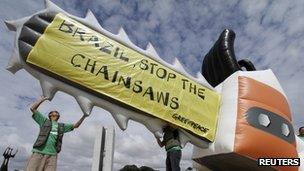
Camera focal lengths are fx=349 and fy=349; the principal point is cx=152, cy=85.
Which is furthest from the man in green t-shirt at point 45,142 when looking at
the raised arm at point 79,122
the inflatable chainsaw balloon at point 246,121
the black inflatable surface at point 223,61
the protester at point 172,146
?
the black inflatable surface at point 223,61

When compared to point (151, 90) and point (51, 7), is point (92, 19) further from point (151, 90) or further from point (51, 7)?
point (151, 90)

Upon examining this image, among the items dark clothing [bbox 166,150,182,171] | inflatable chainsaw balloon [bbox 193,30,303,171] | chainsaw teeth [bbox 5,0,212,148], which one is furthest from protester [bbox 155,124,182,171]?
inflatable chainsaw balloon [bbox 193,30,303,171]

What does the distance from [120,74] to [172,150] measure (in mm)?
1428

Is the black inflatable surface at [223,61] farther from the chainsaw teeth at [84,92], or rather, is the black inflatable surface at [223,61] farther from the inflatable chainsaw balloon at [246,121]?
the chainsaw teeth at [84,92]

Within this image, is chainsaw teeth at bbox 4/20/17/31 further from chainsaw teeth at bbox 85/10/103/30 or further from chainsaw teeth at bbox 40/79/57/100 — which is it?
chainsaw teeth at bbox 85/10/103/30

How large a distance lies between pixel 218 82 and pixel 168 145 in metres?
2.35

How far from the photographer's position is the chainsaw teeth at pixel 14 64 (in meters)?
5.22

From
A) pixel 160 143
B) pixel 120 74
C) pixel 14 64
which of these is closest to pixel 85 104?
pixel 120 74

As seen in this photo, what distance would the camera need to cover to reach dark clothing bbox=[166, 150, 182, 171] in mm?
5188

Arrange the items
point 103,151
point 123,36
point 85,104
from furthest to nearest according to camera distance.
Result: point 123,36 < point 85,104 < point 103,151

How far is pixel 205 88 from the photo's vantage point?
6.29 metres

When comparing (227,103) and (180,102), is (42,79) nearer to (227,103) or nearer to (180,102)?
(180,102)

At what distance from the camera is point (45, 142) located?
5023 mm

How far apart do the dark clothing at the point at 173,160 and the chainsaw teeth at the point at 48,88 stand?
1.97 m
